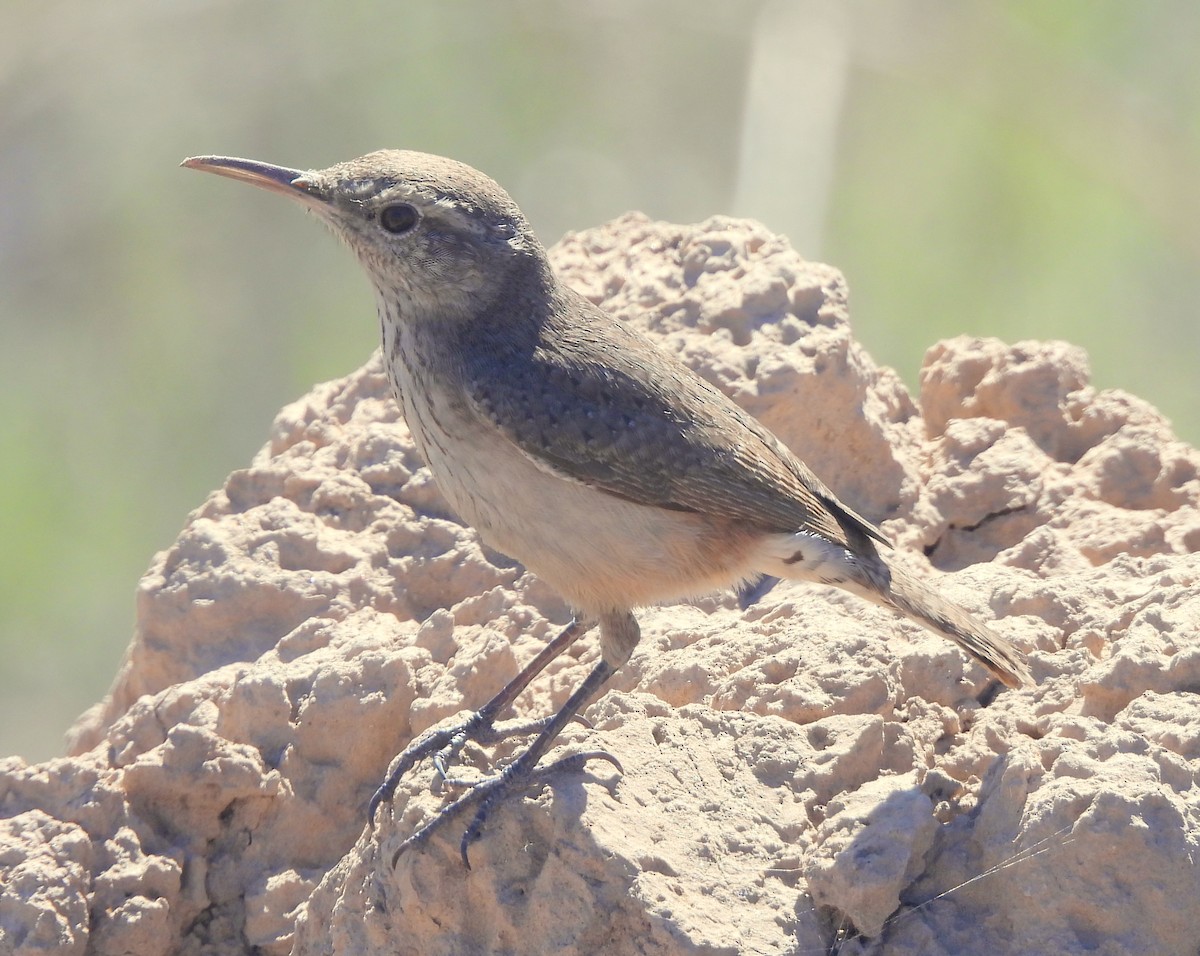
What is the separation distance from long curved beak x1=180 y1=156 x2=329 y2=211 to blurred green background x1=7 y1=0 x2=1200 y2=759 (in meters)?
7.02

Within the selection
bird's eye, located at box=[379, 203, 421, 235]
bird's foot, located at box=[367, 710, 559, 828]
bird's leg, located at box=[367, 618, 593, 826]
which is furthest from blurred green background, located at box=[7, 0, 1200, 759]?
bird's foot, located at box=[367, 710, 559, 828]

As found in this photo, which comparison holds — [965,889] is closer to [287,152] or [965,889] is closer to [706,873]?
A: [706,873]

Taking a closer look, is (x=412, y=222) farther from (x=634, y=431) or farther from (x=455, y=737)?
(x=455, y=737)

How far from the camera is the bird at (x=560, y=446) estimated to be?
13.7 ft

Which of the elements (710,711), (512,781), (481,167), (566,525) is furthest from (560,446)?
(481,167)

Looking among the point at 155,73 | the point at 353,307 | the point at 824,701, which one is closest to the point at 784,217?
the point at 353,307

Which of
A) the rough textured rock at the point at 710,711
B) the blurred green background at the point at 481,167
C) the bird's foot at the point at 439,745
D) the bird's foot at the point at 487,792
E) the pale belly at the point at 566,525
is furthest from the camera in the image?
the blurred green background at the point at 481,167

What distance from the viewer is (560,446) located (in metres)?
4.17

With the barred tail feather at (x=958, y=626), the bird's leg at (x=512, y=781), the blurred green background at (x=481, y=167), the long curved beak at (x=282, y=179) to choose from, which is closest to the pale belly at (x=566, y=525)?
the bird's leg at (x=512, y=781)

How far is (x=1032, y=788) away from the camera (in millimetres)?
3420

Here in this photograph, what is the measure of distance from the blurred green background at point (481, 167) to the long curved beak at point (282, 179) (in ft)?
23.0

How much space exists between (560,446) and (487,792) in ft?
3.62

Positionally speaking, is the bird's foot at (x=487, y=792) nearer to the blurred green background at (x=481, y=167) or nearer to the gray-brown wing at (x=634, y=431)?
the gray-brown wing at (x=634, y=431)

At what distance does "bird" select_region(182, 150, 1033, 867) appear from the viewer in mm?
4172
